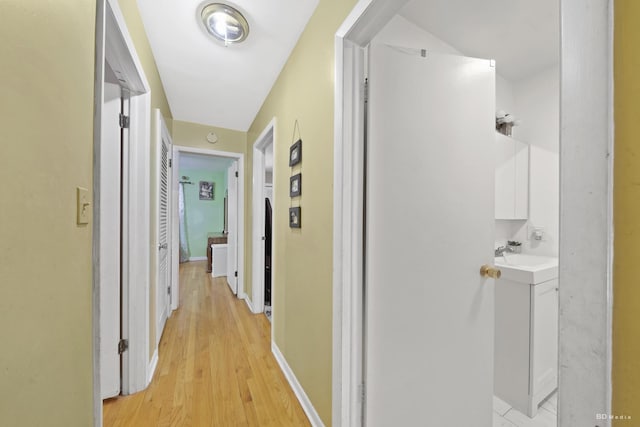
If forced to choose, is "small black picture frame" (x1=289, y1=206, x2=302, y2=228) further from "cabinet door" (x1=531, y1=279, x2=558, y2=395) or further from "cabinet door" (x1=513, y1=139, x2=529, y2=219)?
"cabinet door" (x1=513, y1=139, x2=529, y2=219)

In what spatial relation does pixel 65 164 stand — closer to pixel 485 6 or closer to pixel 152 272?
pixel 152 272

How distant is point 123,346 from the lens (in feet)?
5.10

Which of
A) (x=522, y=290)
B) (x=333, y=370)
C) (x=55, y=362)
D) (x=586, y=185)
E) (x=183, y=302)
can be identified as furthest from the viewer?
(x=183, y=302)

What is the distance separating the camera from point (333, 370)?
1130mm

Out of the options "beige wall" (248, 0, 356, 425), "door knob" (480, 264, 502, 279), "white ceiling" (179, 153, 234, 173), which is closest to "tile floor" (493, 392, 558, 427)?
"door knob" (480, 264, 502, 279)

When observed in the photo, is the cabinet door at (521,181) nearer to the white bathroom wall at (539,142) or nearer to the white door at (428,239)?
the white bathroom wall at (539,142)

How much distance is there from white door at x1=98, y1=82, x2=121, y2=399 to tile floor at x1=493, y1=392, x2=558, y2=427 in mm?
2463

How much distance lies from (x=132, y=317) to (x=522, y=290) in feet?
8.39

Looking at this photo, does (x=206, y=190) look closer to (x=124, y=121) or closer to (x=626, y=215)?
(x=124, y=121)

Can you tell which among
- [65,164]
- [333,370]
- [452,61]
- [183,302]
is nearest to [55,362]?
[65,164]

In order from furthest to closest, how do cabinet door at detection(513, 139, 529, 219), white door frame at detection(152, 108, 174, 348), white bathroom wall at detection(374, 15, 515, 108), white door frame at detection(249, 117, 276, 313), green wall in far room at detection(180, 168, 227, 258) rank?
green wall in far room at detection(180, 168, 227, 258) < white door frame at detection(249, 117, 276, 313) < cabinet door at detection(513, 139, 529, 219) < white door frame at detection(152, 108, 174, 348) < white bathroom wall at detection(374, 15, 515, 108)

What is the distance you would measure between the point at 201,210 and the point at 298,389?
6.08m

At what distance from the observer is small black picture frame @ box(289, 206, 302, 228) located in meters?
1.63

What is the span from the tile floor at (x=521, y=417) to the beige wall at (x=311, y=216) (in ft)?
3.77
